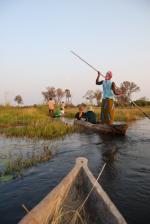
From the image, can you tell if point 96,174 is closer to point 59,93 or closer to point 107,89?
point 107,89

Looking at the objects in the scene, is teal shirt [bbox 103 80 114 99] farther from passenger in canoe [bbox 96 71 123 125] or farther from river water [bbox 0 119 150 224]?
river water [bbox 0 119 150 224]

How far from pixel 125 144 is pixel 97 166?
138 inches

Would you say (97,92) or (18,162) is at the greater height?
(97,92)

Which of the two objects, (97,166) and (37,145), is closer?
(97,166)

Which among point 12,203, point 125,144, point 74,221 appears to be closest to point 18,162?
point 12,203

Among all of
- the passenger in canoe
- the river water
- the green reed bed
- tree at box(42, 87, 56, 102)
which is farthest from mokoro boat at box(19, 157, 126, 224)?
tree at box(42, 87, 56, 102)

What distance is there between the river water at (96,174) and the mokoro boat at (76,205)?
3.40 ft

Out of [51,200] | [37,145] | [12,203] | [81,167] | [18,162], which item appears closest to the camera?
[51,200]

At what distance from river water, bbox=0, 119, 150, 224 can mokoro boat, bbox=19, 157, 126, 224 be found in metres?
1.04

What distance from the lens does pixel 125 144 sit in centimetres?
1039

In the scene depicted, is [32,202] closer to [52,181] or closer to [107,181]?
[52,181]

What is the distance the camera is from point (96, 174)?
21.4ft

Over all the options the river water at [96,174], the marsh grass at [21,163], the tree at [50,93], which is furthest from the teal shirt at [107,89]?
the tree at [50,93]

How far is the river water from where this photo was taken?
4629 mm
